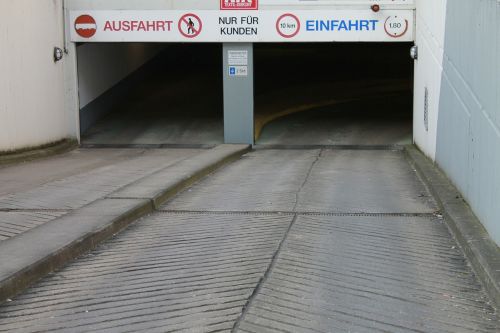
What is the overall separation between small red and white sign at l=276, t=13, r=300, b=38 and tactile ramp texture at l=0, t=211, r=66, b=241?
36.1 ft

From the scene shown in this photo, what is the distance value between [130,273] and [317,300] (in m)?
1.69

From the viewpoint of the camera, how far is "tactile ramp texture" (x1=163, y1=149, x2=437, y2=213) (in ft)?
31.5

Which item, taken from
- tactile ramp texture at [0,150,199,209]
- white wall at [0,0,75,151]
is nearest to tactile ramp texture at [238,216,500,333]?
tactile ramp texture at [0,150,199,209]

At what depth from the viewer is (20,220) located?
8.12 m

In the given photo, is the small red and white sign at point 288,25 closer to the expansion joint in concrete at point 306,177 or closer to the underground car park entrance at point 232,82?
the underground car park entrance at point 232,82

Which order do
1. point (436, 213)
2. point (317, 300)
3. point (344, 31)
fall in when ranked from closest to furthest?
point (317, 300) → point (436, 213) → point (344, 31)

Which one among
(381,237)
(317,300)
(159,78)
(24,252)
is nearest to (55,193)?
(24,252)

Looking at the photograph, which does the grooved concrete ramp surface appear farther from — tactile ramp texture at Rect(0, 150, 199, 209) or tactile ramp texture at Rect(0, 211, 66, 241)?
tactile ramp texture at Rect(0, 150, 199, 209)

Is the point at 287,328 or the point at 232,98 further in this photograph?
the point at 232,98

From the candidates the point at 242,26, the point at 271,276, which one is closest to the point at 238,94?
the point at 242,26

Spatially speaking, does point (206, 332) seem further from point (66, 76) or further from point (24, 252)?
point (66, 76)

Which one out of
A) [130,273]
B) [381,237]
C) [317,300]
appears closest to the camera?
[317,300]

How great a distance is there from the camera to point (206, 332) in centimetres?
476

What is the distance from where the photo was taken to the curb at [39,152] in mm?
14284
